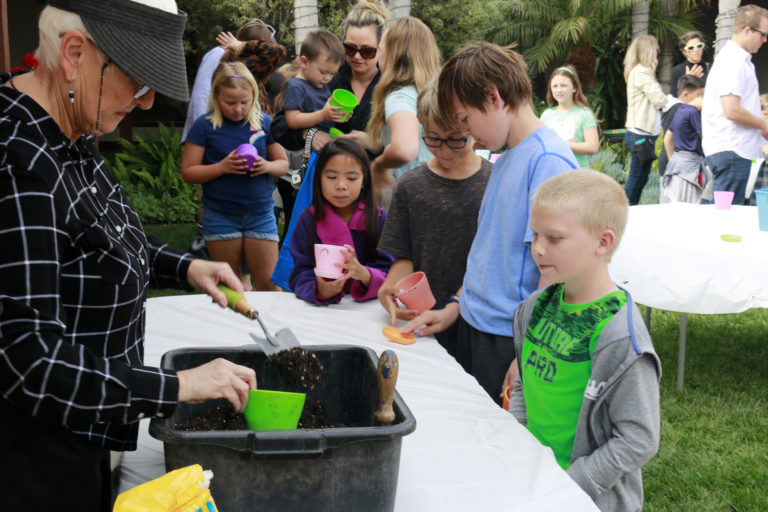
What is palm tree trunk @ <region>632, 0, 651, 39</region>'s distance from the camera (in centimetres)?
1305

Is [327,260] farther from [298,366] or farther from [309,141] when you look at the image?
[309,141]

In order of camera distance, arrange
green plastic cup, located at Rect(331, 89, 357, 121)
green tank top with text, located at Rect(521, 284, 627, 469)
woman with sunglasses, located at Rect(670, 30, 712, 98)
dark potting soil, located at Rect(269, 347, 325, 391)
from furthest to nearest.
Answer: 1. woman with sunglasses, located at Rect(670, 30, 712, 98)
2. green plastic cup, located at Rect(331, 89, 357, 121)
3. green tank top with text, located at Rect(521, 284, 627, 469)
4. dark potting soil, located at Rect(269, 347, 325, 391)

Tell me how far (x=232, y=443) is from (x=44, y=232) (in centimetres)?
43

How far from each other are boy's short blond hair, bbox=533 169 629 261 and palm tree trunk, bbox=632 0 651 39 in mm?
12778

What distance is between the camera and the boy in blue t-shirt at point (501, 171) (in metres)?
1.93

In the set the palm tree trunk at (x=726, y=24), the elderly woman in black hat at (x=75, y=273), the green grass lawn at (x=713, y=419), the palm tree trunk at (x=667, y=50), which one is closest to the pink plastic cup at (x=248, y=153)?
the green grass lawn at (x=713, y=419)

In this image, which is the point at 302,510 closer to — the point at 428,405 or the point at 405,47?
the point at 428,405

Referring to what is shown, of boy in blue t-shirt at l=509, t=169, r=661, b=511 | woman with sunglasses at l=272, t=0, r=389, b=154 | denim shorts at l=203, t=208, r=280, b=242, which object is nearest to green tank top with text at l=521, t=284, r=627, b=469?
boy in blue t-shirt at l=509, t=169, r=661, b=511

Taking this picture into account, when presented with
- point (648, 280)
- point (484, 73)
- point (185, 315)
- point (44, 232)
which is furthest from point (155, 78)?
point (648, 280)

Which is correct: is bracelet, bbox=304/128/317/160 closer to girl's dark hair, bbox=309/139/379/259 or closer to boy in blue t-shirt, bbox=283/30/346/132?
boy in blue t-shirt, bbox=283/30/346/132

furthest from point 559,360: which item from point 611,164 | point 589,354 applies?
point 611,164

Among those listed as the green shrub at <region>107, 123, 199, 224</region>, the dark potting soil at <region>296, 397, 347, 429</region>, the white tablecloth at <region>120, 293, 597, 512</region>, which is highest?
the dark potting soil at <region>296, 397, 347, 429</region>

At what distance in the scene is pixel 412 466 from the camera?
1417mm

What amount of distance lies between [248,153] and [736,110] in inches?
135
